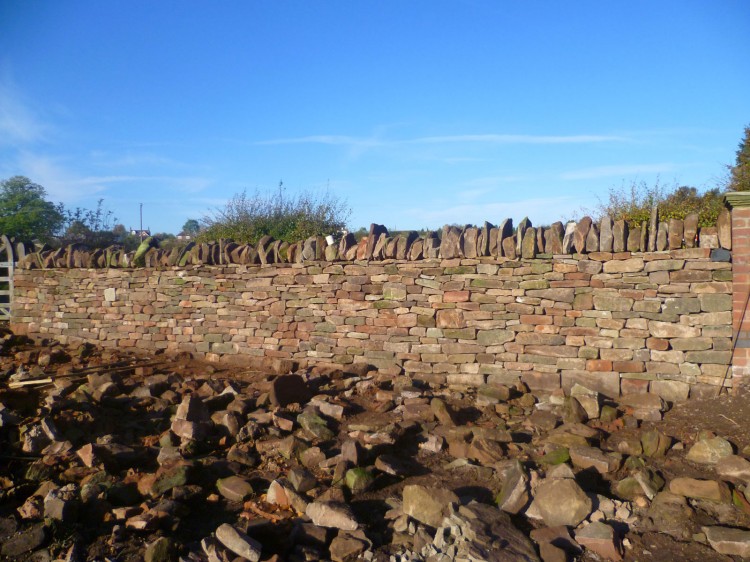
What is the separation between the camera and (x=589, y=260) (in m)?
7.03

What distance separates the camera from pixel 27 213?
22.5m

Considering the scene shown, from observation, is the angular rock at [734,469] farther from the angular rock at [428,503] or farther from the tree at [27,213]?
the tree at [27,213]

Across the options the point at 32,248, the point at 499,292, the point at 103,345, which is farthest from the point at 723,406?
the point at 32,248

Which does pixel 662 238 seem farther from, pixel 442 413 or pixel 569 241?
pixel 442 413

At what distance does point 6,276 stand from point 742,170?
16316 mm

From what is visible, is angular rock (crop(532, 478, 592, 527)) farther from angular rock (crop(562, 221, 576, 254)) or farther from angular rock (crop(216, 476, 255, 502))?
angular rock (crop(562, 221, 576, 254))

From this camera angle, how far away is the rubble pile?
410 cm

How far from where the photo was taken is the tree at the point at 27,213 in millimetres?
21438

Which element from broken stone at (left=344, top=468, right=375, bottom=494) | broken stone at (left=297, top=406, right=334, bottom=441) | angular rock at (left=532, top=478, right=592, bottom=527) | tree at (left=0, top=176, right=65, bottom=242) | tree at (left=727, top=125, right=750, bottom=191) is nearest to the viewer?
angular rock at (left=532, top=478, right=592, bottom=527)

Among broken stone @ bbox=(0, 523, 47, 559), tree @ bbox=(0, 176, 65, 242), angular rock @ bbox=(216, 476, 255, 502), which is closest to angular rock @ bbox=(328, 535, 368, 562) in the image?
angular rock @ bbox=(216, 476, 255, 502)

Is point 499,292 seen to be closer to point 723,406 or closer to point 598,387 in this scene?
point 598,387

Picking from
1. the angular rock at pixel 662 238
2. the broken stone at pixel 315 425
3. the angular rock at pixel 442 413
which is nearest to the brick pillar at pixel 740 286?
the angular rock at pixel 662 238

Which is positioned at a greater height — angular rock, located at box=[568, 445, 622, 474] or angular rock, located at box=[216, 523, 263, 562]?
angular rock, located at box=[568, 445, 622, 474]

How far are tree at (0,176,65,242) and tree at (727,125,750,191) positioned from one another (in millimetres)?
21020
